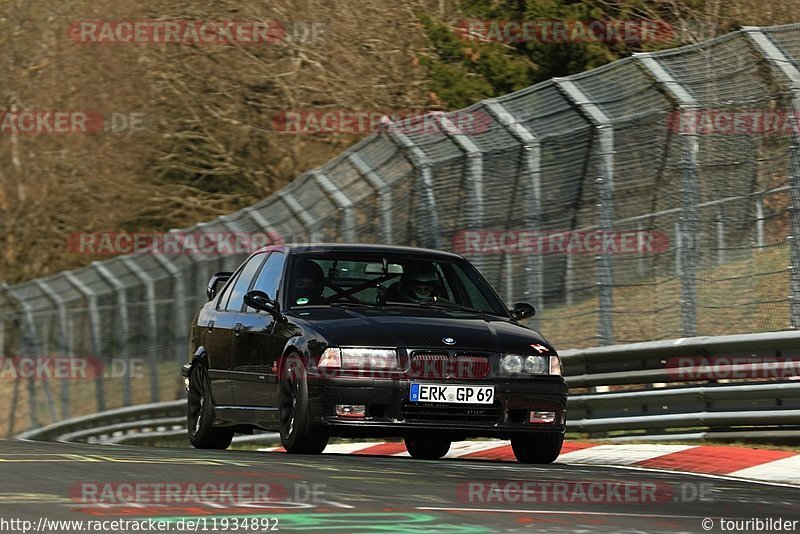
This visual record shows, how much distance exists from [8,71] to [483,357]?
36.5m

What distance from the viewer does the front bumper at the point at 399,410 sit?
10.8 m

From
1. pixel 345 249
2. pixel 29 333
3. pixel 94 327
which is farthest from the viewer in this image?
pixel 29 333

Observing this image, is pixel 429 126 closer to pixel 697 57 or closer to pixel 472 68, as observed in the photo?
pixel 697 57

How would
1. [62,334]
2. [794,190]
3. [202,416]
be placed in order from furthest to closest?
[62,334]
[202,416]
[794,190]

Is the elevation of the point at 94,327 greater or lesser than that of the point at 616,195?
lesser

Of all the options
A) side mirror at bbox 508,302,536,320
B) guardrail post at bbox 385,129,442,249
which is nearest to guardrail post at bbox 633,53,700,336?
side mirror at bbox 508,302,536,320

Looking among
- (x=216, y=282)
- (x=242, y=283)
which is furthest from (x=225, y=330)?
(x=216, y=282)

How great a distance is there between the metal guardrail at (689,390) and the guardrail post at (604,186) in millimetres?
373

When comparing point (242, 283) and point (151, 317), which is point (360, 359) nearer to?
point (242, 283)

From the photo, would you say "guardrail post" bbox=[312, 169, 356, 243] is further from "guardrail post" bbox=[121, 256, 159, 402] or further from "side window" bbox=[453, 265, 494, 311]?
"guardrail post" bbox=[121, 256, 159, 402]

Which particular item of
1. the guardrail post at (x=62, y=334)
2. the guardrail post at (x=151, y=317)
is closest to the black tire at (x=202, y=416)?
the guardrail post at (x=151, y=317)

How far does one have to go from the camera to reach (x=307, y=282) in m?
12.0

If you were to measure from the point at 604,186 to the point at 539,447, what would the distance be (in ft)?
9.79

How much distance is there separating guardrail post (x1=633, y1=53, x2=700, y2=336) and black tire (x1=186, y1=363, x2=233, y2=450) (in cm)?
344
